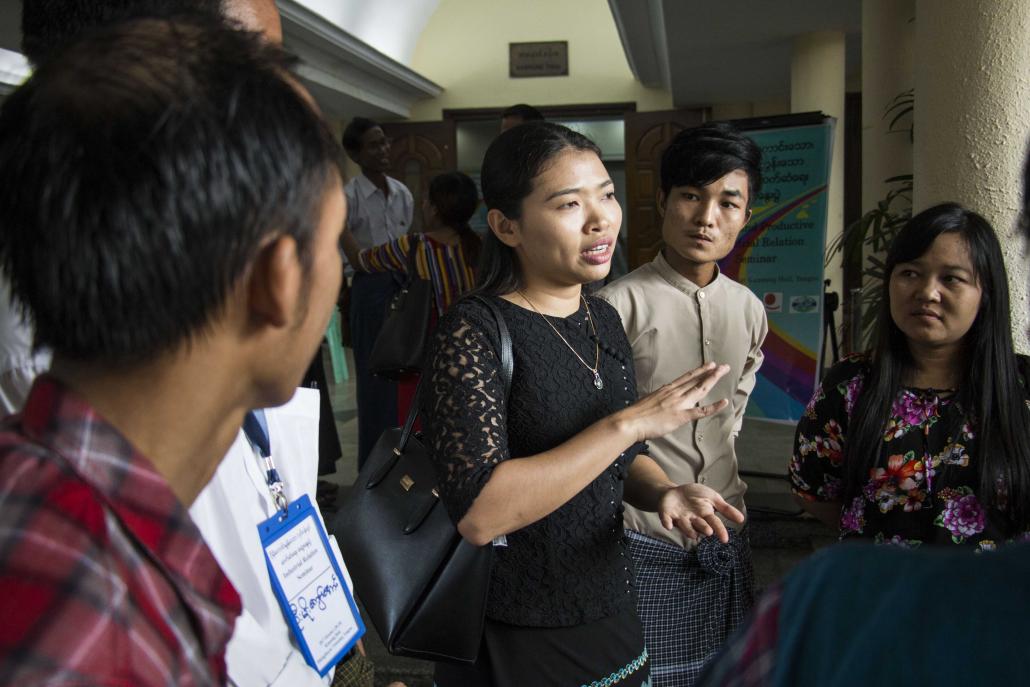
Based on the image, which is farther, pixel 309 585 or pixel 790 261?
pixel 790 261

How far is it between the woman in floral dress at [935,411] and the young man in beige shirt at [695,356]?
246mm

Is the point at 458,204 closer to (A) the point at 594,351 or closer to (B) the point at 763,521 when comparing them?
(B) the point at 763,521

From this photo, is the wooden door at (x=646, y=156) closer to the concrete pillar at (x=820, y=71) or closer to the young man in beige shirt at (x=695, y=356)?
the concrete pillar at (x=820, y=71)

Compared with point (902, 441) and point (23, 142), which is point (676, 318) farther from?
point (23, 142)

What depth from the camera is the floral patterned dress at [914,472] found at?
168cm

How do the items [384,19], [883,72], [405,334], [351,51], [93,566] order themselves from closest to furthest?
[93,566], [405,334], [883,72], [351,51], [384,19]

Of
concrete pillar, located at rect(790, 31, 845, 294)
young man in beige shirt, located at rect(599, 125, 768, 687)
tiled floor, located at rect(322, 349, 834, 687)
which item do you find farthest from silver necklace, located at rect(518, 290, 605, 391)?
concrete pillar, located at rect(790, 31, 845, 294)

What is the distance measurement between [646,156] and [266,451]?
412 inches

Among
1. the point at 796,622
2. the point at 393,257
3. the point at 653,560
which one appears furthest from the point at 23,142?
the point at 393,257

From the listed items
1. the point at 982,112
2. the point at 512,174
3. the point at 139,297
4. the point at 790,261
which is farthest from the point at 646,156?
the point at 139,297

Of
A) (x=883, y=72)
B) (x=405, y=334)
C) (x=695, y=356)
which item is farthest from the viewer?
(x=883, y=72)

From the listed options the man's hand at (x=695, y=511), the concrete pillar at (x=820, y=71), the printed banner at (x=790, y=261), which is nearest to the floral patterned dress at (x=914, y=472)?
the man's hand at (x=695, y=511)

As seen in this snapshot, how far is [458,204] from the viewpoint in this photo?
11.6 ft

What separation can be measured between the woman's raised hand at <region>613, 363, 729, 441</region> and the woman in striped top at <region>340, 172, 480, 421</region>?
2.20 metres
